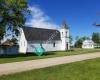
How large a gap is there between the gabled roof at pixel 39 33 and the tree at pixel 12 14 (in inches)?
681

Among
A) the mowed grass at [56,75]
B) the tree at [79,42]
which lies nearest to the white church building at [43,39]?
the mowed grass at [56,75]

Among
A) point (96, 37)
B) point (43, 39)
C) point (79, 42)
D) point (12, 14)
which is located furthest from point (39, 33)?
point (96, 37)

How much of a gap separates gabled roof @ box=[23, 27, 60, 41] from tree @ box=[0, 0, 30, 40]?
17.3 meters

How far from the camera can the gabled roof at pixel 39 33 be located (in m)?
54.5

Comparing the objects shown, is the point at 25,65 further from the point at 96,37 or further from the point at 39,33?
the point at 96,37

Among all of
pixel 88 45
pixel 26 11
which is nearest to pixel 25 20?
pixel 26 11

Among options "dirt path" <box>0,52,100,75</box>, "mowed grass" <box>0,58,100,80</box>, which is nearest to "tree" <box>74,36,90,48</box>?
"dirt path" <box>0,52,100,75</box>

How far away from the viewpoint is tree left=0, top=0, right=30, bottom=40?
33.9 meters

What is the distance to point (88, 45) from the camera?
113m

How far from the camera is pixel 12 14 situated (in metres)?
34.8

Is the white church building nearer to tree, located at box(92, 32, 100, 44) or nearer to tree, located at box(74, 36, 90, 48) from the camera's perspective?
tree, located at box(74, 36, 90, 48)

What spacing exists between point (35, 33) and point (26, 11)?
20135 millimetres

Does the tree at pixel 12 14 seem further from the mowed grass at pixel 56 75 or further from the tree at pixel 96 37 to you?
the tree at pixel 96 37

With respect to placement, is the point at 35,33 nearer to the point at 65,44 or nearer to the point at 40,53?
the point at 65,44
